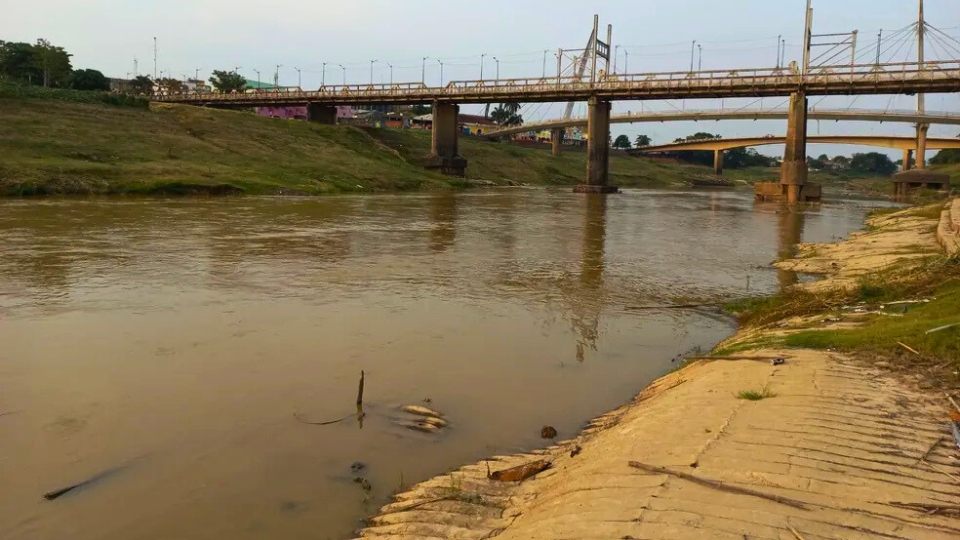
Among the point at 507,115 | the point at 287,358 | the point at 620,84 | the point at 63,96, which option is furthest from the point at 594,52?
the point at 507,115

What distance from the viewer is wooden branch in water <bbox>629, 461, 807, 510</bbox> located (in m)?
5.47

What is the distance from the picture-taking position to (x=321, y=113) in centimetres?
9869

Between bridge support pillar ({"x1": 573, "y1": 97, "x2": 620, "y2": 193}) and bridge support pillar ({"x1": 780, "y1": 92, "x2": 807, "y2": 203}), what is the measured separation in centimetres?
1794

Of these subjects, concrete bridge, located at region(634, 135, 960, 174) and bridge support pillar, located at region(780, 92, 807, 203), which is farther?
concrete bridge, located at region(634, 135, 960, 174)

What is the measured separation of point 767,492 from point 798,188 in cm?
6707

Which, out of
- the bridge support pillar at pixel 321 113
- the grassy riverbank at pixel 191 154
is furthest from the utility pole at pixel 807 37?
the bridge support pillar at pixel 321 113

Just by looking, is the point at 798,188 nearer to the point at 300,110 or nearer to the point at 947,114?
the point at 947,114

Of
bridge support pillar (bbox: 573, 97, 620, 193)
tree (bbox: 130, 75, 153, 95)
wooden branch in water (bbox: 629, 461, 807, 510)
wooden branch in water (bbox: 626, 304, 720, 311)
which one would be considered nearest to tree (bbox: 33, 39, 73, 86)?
tree (bbox: 130, 75, 153, 95)

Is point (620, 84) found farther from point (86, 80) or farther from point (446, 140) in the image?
point (86, 80)

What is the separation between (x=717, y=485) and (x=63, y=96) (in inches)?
3088

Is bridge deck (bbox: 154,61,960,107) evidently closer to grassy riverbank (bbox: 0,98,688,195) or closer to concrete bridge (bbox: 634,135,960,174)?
grassy riverbank (bbox: 0,98,688,195)

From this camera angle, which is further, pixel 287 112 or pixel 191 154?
pixel 287 112

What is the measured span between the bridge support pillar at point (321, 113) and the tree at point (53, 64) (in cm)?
3519

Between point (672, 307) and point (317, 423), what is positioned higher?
point (672, 307)
